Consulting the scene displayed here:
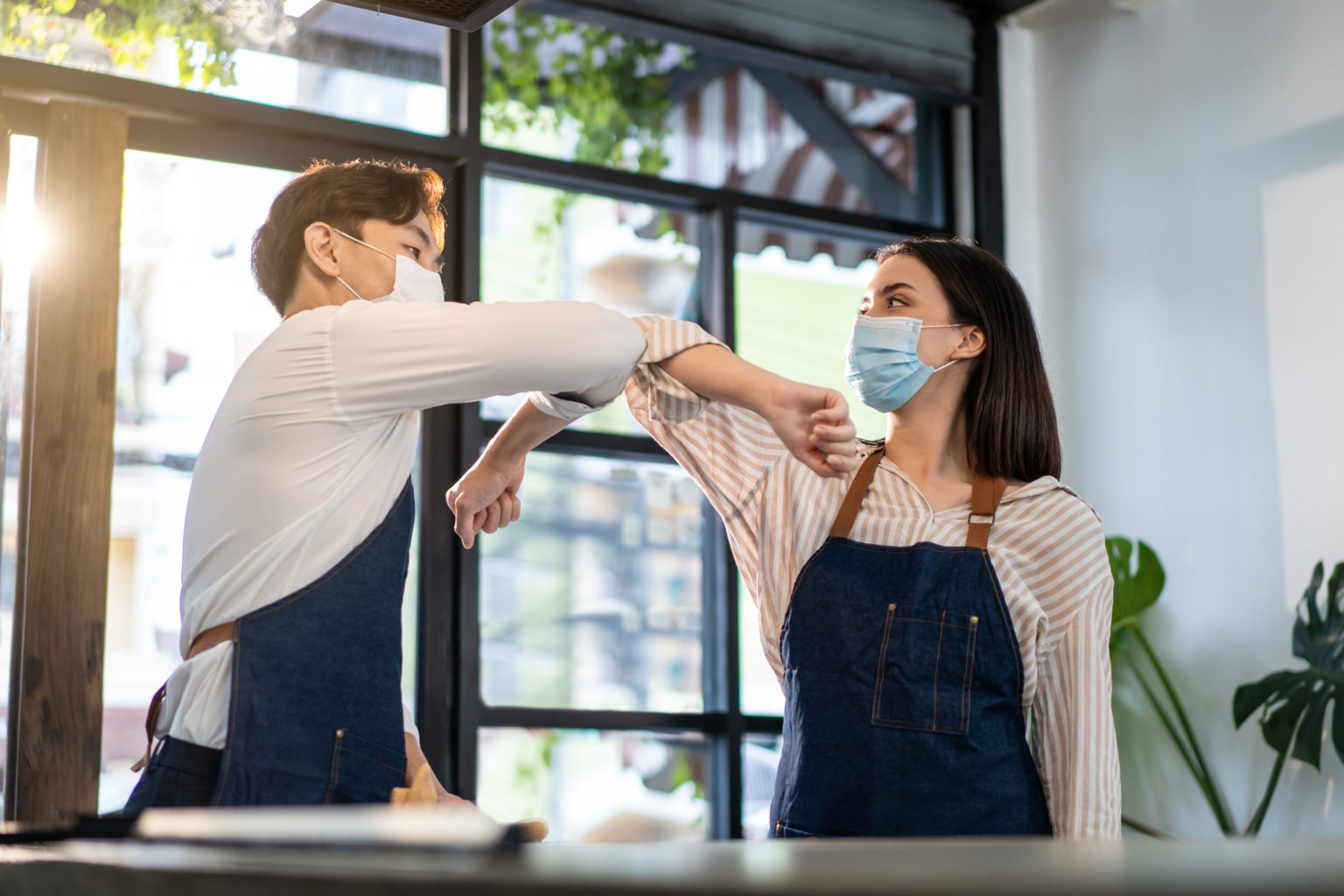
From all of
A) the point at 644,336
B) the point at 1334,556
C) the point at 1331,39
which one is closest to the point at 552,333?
the point at 644,336

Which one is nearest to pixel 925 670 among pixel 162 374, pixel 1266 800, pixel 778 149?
pixel 1266 800

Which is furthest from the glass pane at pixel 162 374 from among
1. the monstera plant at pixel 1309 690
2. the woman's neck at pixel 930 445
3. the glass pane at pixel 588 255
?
the monstera plant at pixel 1309 690

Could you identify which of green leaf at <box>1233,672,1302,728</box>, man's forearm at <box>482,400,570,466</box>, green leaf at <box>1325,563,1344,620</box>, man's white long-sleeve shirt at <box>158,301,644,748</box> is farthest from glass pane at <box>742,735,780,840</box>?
man's white long-sleeve shirt at <box>158,301,644,748</box>

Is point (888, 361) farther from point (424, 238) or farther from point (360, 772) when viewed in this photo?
point (360, 772)

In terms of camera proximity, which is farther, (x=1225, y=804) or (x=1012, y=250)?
(x=1012, y=250)

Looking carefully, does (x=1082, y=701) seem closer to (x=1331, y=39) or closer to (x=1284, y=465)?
(x=1284, y=465)

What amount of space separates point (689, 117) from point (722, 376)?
7.96 ft

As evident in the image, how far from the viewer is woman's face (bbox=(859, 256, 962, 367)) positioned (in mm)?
2010

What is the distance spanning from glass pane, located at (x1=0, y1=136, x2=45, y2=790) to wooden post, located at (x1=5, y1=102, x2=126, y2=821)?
3 centimetres

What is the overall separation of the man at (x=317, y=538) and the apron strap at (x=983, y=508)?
2.17 feet

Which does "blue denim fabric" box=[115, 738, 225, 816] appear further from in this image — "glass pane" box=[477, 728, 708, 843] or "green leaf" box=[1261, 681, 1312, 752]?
"green leaf" box=[1261, 681, 1312, 752]

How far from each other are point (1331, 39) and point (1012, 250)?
1.05 m

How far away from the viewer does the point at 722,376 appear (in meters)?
1.45

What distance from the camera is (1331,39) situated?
3.14 meters
